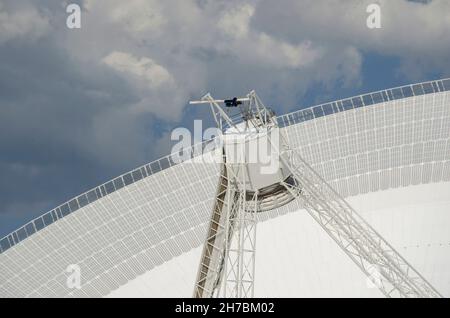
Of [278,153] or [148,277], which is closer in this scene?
[278,153]

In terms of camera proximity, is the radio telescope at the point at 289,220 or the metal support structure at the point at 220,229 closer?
the metal support structure at the point at 220,229

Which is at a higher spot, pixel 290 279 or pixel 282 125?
pixel 282 125

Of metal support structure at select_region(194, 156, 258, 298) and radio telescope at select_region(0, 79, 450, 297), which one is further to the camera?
radio telescope at select_region(0, 79, 450, 297)

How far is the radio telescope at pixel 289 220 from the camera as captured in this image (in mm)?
44594

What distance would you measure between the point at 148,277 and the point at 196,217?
16.4 ft

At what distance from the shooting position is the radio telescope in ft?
146

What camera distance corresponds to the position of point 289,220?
47.5m

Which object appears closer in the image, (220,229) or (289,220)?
(220,229)
